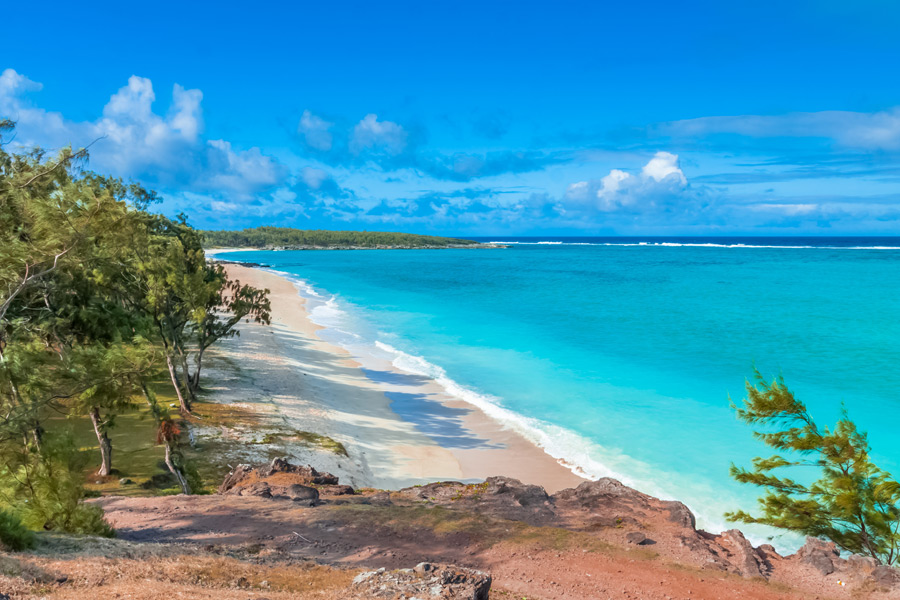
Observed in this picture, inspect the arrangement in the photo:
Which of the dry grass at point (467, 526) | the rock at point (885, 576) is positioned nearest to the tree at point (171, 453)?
the dry grass at point (467, 526)

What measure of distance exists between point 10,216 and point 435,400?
22440 mm

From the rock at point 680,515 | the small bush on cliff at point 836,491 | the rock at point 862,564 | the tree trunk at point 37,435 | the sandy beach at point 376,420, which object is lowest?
the sandy beach at point 376,420

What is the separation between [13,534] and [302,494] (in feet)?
22.5

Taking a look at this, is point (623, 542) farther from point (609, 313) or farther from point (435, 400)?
point (609, 313)

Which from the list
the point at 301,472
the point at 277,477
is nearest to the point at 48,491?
the point at 277,477

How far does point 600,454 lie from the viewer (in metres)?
22.8

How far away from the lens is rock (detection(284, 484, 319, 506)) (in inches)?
563

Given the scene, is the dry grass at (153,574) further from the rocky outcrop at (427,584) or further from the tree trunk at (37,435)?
the tree trunk at (37,435)

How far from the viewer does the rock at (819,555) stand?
37.4ft

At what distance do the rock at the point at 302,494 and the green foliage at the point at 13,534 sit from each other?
6.25 metres

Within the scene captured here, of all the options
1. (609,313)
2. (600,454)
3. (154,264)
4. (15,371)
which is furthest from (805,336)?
(15,371)

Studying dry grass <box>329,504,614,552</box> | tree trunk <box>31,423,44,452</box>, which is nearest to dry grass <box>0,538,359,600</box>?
tree trunk <box>31,423,44,452</box>

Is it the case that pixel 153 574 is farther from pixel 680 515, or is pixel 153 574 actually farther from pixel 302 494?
pixel 680 515

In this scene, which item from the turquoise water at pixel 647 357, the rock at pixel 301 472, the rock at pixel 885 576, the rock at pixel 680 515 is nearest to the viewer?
the rock at pixel 885 576
